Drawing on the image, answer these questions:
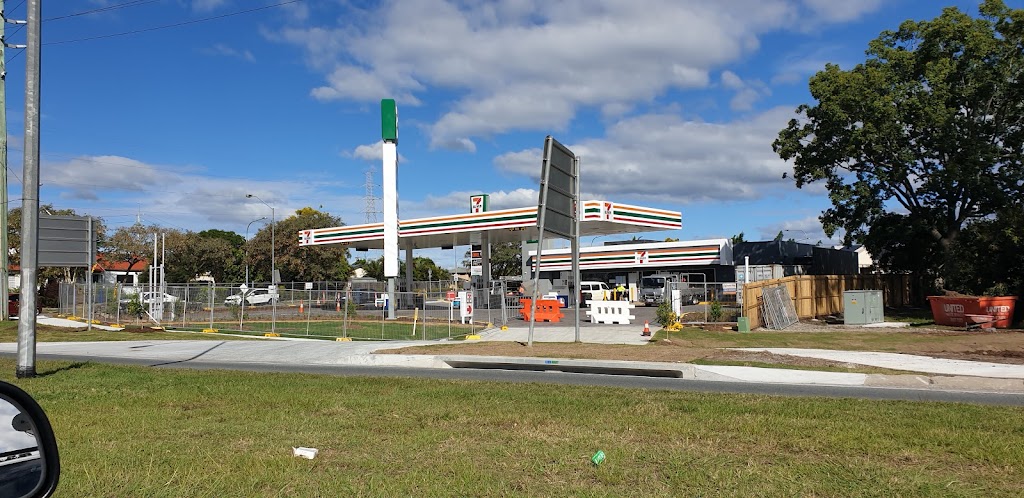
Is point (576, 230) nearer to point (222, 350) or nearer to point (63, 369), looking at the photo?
point (222, 350)

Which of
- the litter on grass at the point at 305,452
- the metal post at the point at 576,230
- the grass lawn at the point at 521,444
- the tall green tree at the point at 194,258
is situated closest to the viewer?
the grass lawn at the point at 521,444

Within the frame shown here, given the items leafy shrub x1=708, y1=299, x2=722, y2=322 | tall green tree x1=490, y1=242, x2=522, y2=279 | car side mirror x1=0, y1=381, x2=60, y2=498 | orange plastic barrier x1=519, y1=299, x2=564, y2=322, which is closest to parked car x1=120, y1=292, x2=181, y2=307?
orange plastic barrier x1=519, y1=299, x2=564, y2=322

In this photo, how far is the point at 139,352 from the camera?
19703mm

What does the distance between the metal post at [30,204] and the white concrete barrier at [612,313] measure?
2151 cm

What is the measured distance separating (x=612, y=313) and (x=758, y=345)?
9.92 metres

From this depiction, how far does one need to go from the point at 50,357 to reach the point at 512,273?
91.0m

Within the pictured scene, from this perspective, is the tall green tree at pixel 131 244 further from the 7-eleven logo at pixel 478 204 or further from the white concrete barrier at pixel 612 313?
the white concrete barrier at pixel 612 313

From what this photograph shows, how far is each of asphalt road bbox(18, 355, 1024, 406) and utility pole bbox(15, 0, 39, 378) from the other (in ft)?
10.5

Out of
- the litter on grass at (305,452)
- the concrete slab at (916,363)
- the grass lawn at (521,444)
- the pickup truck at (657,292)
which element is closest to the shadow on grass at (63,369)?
Answer: the grass lawn at (521,444)

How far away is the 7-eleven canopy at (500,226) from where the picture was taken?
43812mm

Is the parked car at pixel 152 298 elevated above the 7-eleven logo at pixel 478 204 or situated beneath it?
situated beneath

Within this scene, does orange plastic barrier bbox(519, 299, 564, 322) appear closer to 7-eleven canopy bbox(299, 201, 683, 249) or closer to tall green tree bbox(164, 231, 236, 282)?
7-eleven canopy bbox(299, 201, 683, 249)

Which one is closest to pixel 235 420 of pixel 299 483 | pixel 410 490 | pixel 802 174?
pixel 299 483

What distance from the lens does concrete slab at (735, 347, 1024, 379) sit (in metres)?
13.9
